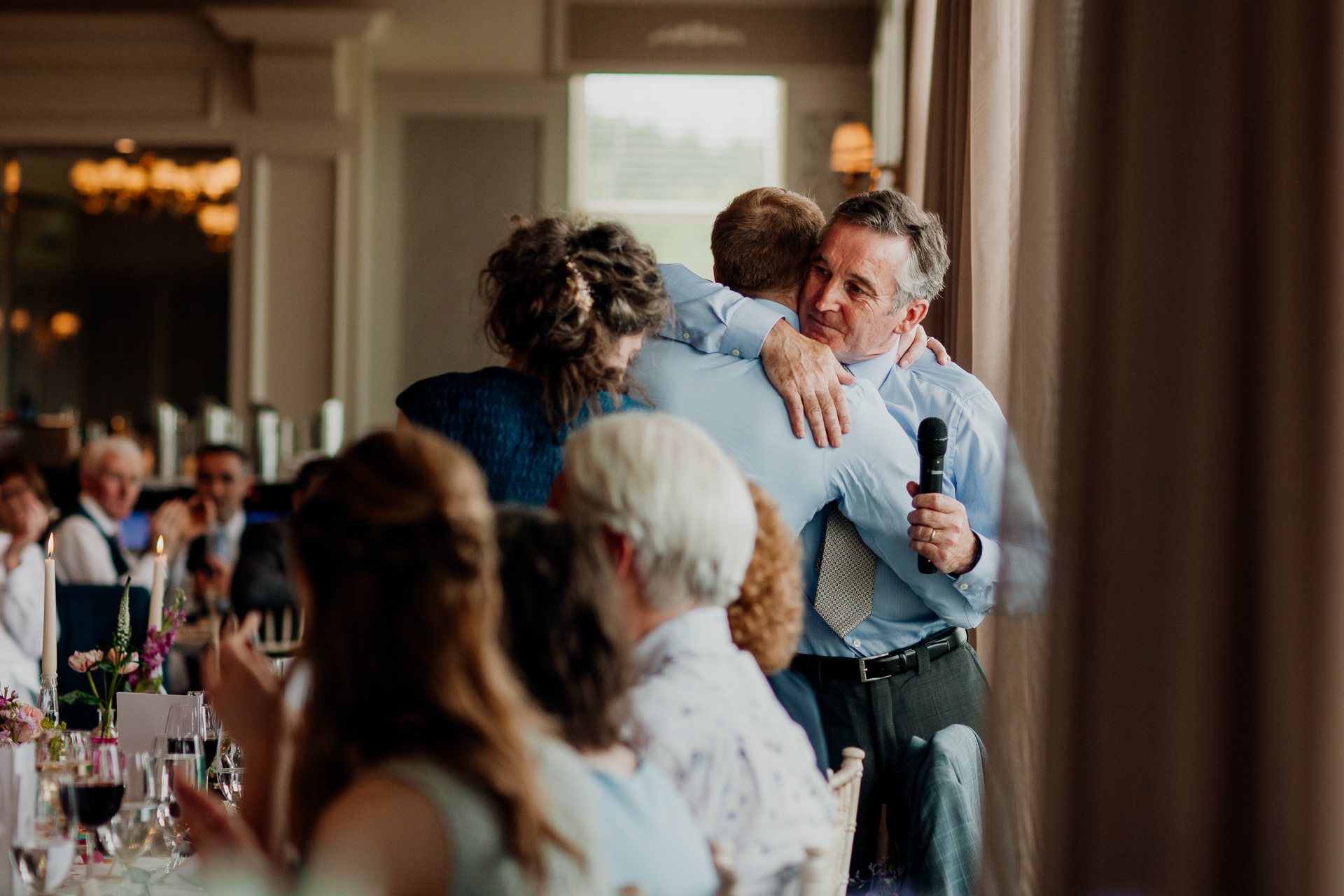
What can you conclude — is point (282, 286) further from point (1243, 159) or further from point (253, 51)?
point (1243, 159)

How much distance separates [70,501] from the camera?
573 cm

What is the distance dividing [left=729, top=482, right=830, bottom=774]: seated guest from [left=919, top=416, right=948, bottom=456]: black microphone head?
0.43m

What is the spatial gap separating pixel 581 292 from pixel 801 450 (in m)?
0.44

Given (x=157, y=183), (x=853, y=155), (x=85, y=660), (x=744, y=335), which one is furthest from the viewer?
(x=157, y=183)

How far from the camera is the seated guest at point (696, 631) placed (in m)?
1.12

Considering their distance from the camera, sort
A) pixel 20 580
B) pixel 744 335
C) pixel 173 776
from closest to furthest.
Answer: pixel 173 776 → pixel 744 335 → pixel 20 580

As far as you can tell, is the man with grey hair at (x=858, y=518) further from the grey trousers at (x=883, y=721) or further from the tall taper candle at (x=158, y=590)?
the tall taper candle at (x=158, y=590)

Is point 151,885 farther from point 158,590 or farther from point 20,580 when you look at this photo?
point 20,580

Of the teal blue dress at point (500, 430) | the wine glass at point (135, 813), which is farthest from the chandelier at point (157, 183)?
the wine glass at point (135, 813)

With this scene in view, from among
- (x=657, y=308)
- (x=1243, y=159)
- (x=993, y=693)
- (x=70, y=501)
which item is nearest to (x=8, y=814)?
(x=657, y=308)

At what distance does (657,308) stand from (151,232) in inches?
306

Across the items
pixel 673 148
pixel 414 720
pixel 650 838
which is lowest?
pixel 650 838

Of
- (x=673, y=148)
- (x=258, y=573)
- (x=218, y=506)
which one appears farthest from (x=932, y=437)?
(x=673, y=148)

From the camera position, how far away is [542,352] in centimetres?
162
